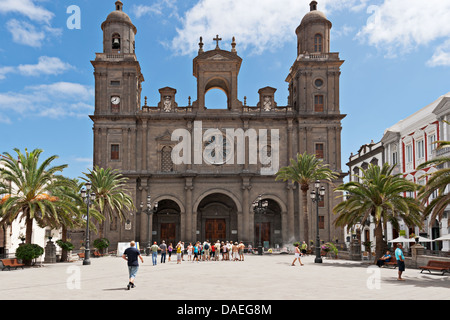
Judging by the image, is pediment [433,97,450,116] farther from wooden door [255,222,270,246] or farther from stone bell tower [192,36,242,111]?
wooden door [255,222,270,246]

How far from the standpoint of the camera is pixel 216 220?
2307 inches

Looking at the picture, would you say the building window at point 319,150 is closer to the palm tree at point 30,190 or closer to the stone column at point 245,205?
the stone column at point 245,205

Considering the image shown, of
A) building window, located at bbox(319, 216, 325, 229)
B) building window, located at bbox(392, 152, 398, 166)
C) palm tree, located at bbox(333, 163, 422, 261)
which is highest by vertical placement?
building window, located at bbox(392, 152, 398, 166)

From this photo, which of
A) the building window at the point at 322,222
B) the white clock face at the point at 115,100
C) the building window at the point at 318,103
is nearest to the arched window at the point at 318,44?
the building window at the point at 318,103

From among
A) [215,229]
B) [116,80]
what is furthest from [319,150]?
[116,80]

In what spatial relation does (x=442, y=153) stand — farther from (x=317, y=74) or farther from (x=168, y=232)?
(x=168, y=232)

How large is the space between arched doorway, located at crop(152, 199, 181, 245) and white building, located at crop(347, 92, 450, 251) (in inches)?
850

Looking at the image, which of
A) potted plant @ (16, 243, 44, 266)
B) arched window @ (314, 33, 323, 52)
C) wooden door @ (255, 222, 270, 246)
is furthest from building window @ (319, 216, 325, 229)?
potted plant @ (16, 243, 44, 266)

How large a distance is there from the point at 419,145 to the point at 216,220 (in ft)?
79.1

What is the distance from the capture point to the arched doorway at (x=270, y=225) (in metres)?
57.8

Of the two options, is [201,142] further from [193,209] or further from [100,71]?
[100,71]

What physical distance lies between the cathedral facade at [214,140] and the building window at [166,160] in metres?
0.11

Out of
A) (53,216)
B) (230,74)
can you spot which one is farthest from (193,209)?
(53,216)

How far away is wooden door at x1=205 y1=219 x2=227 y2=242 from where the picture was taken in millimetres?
58250
